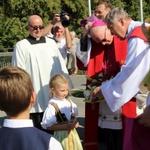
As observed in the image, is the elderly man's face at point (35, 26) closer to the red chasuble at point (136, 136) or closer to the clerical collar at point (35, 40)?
the clerical collar at point (35, 40)

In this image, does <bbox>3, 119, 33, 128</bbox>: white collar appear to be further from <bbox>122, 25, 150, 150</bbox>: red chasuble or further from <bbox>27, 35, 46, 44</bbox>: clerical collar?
<bbox>27, 35, 46, 44</bbox>: clerical collar

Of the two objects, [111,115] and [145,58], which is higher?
[145,58]

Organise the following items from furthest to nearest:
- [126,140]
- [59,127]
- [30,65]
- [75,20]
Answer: [75,20], [30,65], [59,127], [126,140]

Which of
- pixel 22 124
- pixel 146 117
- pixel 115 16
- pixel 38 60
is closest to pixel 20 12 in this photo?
pixel 38 60

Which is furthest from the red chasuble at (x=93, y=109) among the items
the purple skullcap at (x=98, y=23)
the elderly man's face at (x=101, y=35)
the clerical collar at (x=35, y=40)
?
the clerical collar at (x=35, y=40)

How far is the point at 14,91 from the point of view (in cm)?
267

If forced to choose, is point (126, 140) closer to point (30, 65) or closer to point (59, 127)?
point (59, 127)

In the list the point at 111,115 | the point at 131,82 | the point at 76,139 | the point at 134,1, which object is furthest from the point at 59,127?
the point at 134,1

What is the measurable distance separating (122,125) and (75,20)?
49.9 ft

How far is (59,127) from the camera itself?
5461mm

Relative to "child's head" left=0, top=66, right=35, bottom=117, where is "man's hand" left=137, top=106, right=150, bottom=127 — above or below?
below

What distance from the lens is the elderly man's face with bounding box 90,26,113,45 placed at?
5.30 metres

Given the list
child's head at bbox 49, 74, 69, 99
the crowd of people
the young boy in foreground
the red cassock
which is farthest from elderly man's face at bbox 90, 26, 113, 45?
the young boy in foreground

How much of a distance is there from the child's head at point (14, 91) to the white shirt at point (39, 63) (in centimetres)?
323
